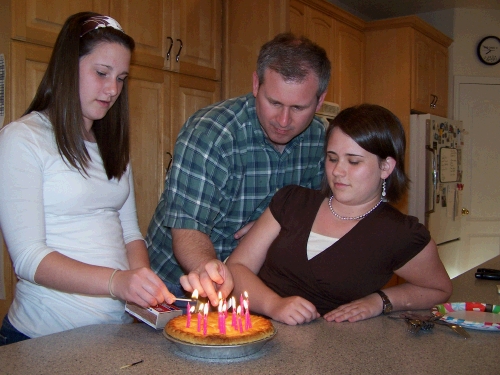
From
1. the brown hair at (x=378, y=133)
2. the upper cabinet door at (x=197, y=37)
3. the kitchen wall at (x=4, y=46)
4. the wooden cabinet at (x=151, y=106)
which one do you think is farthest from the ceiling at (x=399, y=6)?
the brown hair at (x=378, y=133)

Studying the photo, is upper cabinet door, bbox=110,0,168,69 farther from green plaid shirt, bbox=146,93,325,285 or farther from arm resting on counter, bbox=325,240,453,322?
arm resting on counter, bbox=325,240,453,322

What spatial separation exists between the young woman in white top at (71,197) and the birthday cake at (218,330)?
0.08 m

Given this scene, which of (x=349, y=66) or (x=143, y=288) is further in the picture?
(x=349, y=66)

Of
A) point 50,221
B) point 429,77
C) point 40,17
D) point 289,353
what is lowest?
point 289,353

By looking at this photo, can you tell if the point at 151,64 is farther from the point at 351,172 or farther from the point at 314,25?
the point at 351,172

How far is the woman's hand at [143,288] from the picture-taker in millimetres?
1205

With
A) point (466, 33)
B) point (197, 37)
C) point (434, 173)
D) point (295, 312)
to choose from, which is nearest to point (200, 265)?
point (295, 312)

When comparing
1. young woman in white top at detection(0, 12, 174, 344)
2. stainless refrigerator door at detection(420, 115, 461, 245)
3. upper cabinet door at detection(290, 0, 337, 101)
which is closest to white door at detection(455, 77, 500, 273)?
stainless refrigerator door at detection(420, 115, 461, 245)

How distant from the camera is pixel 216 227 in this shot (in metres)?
1.93

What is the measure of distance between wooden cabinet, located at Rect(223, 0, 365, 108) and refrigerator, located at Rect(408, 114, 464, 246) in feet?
2.11

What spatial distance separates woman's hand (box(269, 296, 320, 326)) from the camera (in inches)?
54.0

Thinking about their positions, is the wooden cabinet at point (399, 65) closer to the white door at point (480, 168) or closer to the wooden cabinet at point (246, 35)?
the white door at point (480, 168)

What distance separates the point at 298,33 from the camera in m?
3.94

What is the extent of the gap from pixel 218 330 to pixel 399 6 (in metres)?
4.91
